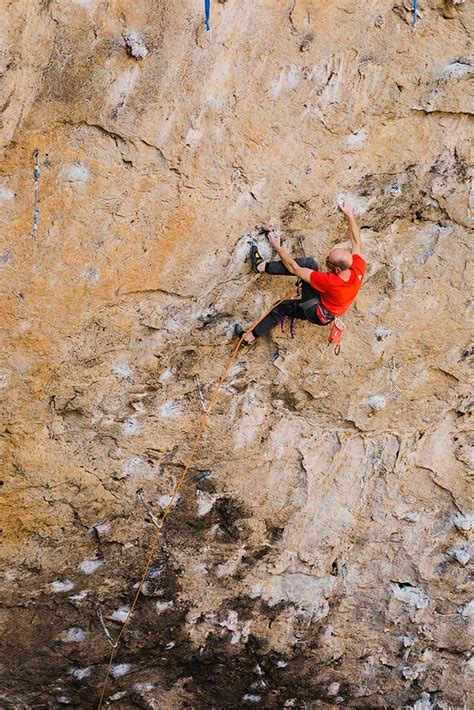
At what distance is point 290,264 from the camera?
14.3 ft

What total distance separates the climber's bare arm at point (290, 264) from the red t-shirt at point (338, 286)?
0.11 ft

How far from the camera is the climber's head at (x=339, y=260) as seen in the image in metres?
4.33

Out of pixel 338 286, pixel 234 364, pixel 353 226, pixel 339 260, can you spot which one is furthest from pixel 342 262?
pixel 234 364

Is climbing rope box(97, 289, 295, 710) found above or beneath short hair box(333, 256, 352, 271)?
beneath

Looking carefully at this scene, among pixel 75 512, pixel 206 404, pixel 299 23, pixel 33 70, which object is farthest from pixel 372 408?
pixel 33 70

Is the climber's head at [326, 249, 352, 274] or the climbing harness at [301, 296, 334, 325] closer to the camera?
the climber's head at [326, 249, 352, 274]

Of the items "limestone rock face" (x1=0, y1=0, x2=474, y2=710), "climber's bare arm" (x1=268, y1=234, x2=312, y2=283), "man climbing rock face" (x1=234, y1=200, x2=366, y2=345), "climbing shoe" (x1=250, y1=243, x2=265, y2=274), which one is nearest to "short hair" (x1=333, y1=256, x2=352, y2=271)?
"man climbing rock face" (x1=234, y1=200, x2=366, y2=345)

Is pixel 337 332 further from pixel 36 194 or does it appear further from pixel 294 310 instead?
pixel 36 194

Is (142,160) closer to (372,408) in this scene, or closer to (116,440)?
(116,440)

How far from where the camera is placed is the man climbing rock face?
438 centimetres

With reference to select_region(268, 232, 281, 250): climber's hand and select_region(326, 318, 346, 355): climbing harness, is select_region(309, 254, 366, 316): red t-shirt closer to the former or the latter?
select_region(326, 318, 346, 355): climbing harness

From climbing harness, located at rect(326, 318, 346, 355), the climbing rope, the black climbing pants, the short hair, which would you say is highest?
the short hair

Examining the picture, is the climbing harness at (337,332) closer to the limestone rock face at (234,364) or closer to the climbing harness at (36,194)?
the limestone rock face at (234,364)

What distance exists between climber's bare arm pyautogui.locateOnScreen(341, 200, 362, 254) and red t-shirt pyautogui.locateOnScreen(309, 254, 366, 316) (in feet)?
0.19
